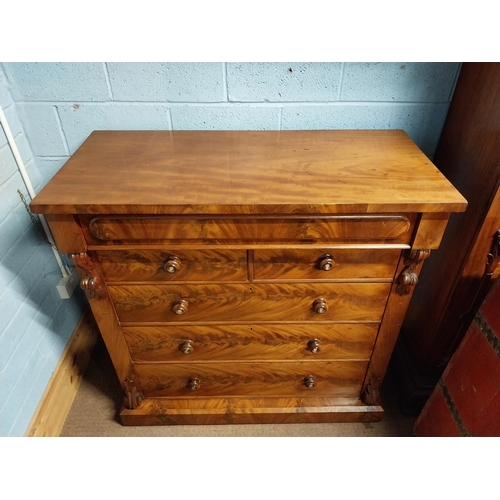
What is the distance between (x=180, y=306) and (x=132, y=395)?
488 millimetres

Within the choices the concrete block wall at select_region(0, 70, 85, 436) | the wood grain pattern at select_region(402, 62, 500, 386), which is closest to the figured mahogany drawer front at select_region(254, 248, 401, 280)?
the wood grain pattern at select_region(402, 62, 500, 386)

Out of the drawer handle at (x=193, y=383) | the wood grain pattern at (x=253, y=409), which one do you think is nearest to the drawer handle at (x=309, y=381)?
the wood grain pattern at (x=253, y=409)

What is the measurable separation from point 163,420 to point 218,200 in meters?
0.93

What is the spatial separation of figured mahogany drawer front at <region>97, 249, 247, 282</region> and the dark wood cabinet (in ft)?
2.19

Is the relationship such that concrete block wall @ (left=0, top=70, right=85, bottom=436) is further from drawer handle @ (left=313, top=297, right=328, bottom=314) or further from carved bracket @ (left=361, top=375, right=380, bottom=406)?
carved bracket @ (left=361, top=375, right=380, bottom=406)

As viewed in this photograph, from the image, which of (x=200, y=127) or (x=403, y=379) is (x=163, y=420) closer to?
(x=403, y=379)

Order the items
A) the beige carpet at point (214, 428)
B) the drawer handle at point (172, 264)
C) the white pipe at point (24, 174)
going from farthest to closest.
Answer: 1. the beige carpet at point (214, 428)
2. the white pipe at point (24, 174)
3. the drawer handle at point (172, 264)

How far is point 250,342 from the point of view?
1.20 meters

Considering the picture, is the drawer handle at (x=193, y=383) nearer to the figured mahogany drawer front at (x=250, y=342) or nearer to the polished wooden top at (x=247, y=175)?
the figured mahogany drawer front at (x=250, y=342)

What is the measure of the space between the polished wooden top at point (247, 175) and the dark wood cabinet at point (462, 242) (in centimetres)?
16

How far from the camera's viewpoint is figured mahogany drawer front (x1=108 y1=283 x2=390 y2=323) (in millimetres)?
1071

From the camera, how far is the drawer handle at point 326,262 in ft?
3.24

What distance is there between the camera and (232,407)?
4.46 feet

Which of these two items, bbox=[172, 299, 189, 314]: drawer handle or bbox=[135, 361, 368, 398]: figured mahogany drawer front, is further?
bbox=[135, 361, 368, 398]: figured mahogany drawer front
